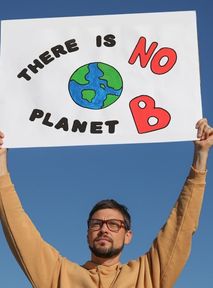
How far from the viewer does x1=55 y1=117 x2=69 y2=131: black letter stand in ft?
23.7

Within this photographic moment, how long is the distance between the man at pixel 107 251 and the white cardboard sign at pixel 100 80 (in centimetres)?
66

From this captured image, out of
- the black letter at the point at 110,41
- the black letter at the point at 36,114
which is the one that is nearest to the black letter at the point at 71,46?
the black letter at the point at 110,41

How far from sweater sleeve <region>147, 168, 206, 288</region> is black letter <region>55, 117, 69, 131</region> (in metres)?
1.41

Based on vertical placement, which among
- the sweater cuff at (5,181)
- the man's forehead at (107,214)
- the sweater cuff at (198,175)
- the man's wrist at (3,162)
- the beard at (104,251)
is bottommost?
the beard at (104,251)

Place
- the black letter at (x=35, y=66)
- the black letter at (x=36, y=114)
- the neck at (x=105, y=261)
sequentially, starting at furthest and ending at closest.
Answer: the black letter at (x=35, y=66) → the black letter at (x=36, y=114) → the neck at (x=105, y=261)

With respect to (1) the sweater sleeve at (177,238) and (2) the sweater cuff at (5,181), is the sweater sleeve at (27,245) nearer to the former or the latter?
(2) the sweater cuff at (5,181)

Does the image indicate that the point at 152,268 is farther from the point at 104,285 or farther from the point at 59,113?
the point at 59,113

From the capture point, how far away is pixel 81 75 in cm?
747

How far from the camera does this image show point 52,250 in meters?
6.77

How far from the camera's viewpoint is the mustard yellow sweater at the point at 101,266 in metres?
6.62

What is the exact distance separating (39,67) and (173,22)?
1.54 meters

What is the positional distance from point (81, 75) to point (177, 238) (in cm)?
208

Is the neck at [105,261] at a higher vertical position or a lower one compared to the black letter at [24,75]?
lower

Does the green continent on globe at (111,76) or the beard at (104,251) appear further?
the green continent on globe at (111,76)
